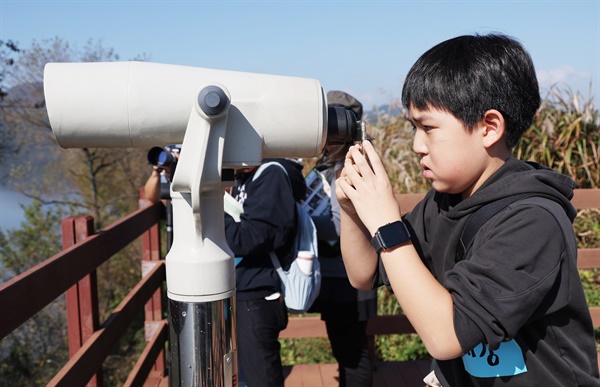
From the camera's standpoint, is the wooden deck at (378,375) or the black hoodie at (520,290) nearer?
the black hoodie at (520,290)

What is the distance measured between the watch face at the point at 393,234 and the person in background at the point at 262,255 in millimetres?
1223

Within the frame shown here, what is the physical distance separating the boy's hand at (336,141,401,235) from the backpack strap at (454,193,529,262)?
0.57ft

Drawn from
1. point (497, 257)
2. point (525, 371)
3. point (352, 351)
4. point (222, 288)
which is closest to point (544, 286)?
point (497, 257)

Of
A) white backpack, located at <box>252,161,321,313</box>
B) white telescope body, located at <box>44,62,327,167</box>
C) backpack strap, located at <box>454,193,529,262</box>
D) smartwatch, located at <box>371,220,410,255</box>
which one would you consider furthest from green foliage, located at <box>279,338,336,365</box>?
white telescope body, located at <box>44,62,327,167</box>

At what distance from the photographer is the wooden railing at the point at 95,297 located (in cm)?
161

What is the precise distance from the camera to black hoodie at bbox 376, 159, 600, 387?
104 centimetres

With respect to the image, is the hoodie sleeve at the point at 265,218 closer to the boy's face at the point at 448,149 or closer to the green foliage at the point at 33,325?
the boy's face at the point at 448,149

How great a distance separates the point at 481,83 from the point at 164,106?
66 cm

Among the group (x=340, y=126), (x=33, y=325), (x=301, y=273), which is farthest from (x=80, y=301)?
(x=33, y=325)

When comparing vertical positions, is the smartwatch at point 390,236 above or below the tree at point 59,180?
above

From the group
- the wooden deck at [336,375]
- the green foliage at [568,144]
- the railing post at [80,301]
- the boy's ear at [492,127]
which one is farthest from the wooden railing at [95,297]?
the green foliage at [568,144]

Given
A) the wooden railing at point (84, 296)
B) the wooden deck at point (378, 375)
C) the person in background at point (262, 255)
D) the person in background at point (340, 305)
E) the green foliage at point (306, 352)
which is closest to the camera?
the wooden railing at point (84, 296)

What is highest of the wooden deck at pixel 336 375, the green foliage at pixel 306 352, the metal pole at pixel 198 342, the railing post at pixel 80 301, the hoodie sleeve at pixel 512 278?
the hoodie sleeve at pixel 512 278

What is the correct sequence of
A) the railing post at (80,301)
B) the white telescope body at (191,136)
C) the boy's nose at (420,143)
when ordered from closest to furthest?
the white telescope body at (191,136), the boy's nose at (420,143), the railing post at (80,301)
